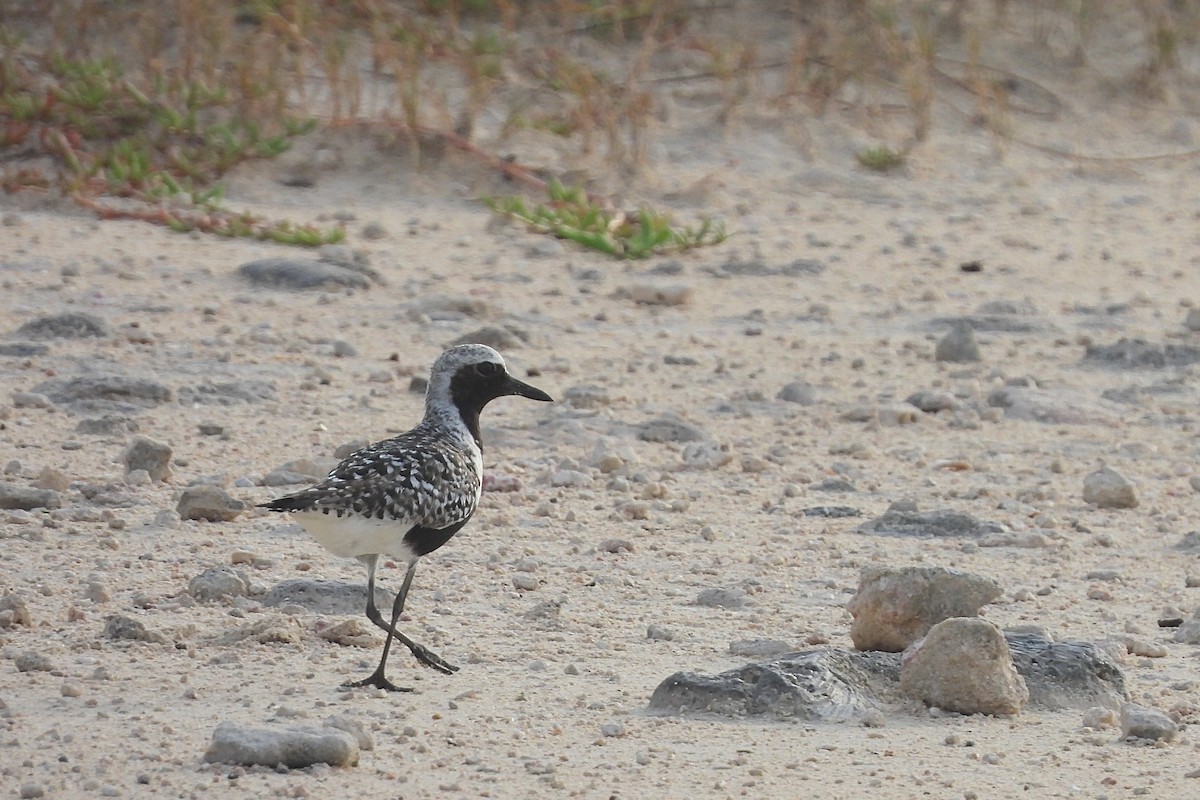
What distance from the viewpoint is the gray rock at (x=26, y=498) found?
5480 millimetres

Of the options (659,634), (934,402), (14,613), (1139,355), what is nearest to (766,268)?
(1139,355)

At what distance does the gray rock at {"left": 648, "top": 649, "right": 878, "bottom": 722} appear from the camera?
4211mm

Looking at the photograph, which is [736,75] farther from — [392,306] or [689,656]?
[689,656]

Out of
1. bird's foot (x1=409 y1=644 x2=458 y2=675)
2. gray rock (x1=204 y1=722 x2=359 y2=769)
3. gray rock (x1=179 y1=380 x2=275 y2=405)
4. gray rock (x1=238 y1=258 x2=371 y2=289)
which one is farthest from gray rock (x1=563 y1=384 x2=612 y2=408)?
gray rock (x1=204 y1=722 x2=359 y2=769)

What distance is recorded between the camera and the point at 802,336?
8328mm

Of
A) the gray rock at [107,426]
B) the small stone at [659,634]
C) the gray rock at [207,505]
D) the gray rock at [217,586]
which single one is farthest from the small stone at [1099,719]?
the gray rock at [107,426]

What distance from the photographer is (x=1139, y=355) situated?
8086 mm

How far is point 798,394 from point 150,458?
2565 millimetres

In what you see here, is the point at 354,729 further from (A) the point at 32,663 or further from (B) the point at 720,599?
(B) the point at 720,599

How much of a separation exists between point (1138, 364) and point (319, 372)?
10.8ft

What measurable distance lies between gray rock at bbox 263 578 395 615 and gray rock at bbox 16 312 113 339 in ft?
9.29

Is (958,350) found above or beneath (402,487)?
beneath

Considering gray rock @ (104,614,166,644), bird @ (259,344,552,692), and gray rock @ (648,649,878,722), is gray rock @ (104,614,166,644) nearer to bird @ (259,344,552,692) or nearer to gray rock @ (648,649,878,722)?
bird @ (259,344,552,692)

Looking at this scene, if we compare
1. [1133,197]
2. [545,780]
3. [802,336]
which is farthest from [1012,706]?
[1133,197]
